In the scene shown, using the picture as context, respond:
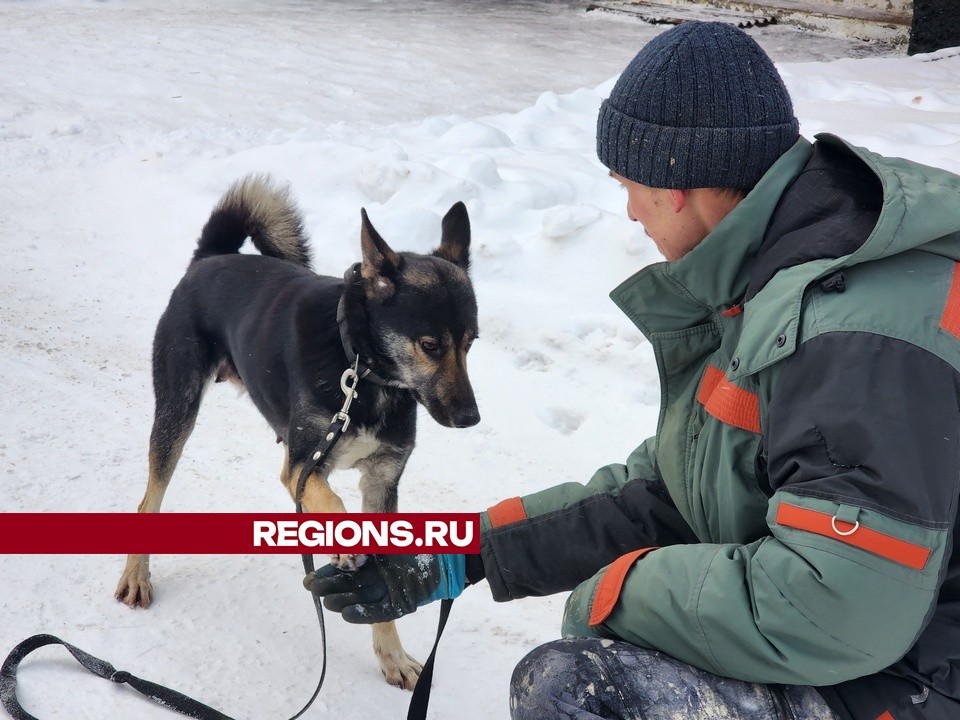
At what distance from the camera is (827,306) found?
1.29 meters

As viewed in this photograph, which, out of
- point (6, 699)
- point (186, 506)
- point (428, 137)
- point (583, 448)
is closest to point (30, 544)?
point (186, 506)

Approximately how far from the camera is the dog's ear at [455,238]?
2.89 metres

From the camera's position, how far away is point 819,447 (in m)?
1.23

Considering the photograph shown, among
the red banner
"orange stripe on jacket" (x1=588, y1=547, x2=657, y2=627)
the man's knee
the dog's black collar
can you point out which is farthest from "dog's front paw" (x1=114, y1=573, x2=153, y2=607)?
"orange stripe on jacket" (x1=588, y1=547, x2=657, y2=627)

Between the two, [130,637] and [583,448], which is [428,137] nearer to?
[583,448]

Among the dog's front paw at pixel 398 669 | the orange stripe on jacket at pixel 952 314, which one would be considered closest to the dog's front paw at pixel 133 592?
the dog's front paw at pixel 398 669

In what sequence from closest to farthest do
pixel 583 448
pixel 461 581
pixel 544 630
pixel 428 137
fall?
pixel 461 581 < pixel 544 630 < pixel 583 448 < pixel 428 137

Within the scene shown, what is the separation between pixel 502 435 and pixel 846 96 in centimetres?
528

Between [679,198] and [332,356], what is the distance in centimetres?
128

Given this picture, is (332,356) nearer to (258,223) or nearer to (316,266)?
(258,223)

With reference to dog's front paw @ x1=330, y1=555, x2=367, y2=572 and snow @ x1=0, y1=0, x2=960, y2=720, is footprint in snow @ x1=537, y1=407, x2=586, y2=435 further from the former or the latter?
dog's front paw @ x1=330, y1=555, x2=367, y2=572

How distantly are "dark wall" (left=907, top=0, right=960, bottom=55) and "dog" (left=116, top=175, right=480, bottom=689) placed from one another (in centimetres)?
840

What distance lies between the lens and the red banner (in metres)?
2.44

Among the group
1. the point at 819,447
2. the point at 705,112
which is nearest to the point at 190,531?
the point at 705,112
